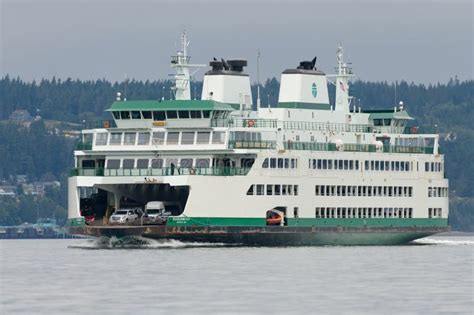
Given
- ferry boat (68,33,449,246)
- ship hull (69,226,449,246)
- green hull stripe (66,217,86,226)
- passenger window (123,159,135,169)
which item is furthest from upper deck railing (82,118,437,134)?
ship hull (69,226,449,246)

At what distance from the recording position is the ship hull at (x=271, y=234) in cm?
8531

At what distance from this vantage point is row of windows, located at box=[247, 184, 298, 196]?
8775 centimetres

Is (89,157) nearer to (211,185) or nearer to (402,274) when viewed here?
(211,185)

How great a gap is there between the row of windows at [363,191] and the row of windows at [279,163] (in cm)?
208

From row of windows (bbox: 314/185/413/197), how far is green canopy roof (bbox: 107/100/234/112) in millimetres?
6098

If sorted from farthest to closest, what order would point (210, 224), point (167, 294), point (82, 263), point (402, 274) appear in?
point (210, 224) < point (82, 263) < point (402, 274) < point (167, 294)

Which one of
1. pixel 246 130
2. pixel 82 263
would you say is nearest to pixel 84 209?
pixel 246 130

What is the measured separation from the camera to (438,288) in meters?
62.5

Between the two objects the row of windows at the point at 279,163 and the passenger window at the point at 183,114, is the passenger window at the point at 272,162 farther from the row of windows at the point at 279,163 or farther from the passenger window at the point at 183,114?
the passenger window at the point at 183,114

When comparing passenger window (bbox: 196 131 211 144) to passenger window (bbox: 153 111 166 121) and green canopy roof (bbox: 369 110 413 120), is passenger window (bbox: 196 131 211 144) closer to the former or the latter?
passenger window (bbox: 153 111 166 121)

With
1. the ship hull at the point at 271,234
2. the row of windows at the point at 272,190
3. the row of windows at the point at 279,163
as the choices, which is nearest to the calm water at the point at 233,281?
the ship hull at the point at 271,234

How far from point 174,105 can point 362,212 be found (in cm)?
1164

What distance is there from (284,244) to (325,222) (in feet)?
10.7

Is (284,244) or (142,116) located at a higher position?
(142,116)
